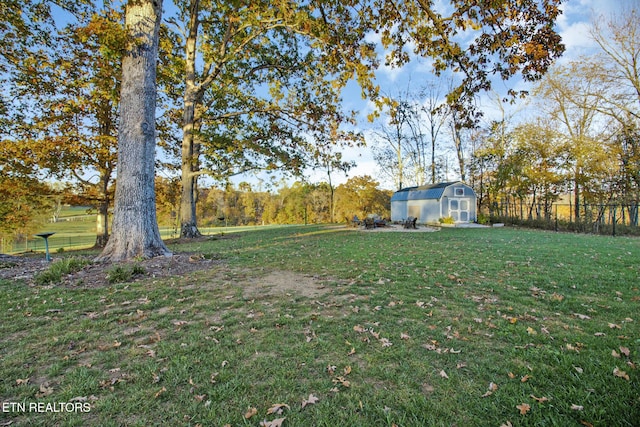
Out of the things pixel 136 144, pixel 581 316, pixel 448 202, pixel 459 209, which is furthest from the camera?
pixel 459 209

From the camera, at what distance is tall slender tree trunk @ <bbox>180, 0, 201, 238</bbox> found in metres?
12.5

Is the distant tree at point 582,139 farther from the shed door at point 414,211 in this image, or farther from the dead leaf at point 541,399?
the dead leaf at point 541,399

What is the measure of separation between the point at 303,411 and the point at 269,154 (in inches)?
457

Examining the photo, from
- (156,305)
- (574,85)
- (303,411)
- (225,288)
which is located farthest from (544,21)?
(574,85)

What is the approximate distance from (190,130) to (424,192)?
780 inches

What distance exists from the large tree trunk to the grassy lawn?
190 centimetres

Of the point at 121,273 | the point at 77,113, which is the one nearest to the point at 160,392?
the point at 121,273

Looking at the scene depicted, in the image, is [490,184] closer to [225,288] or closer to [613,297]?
[613,297]

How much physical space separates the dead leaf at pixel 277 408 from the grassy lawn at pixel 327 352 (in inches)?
0.7

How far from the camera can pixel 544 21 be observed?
3.55 metres

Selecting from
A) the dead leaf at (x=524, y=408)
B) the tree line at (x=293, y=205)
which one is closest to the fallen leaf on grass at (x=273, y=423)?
the dead leaf at (x=524, y=408)

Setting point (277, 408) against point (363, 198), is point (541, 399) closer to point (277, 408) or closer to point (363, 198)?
point (277, 408)

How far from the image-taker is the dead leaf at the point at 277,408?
2.00 m

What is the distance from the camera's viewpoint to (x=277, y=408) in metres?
2.03
